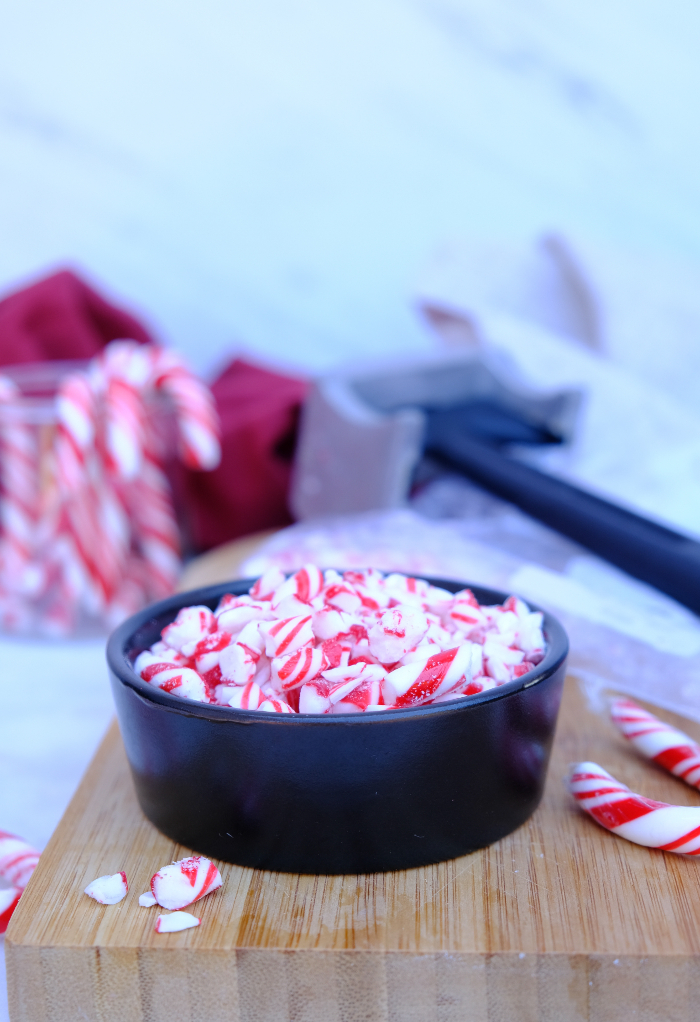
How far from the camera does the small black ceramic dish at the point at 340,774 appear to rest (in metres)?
0.47

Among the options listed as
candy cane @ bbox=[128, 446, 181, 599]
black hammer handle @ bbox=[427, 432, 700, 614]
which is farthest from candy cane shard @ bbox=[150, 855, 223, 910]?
candy cane @ bbox=[128, 446, 181, 599]

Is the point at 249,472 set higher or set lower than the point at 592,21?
lower

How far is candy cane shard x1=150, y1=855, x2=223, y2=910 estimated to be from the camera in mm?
479

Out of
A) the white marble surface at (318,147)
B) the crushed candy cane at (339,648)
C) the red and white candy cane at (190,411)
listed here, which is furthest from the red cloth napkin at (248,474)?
the crushed candy cane at (339,648)

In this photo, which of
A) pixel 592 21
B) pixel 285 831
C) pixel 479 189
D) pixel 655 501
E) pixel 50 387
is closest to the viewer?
pixel 285 831

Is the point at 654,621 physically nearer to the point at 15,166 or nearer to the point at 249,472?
the point at 249,472

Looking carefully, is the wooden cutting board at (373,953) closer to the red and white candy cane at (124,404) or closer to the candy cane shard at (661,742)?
the candy cane shard at (661,742)

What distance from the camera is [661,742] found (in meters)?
0.62

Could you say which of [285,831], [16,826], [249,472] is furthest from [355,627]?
[249,472]

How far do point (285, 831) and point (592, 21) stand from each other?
1.60 meters

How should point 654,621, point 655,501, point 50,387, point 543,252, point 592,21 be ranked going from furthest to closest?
point 592,21 → point 543,252 → point 50,387 → point 655,501 → point 654,621

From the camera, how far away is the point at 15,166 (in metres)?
1.67

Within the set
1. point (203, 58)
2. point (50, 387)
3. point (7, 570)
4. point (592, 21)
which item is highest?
point (592, 21)

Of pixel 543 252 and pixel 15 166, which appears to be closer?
A: pixel 543 252
